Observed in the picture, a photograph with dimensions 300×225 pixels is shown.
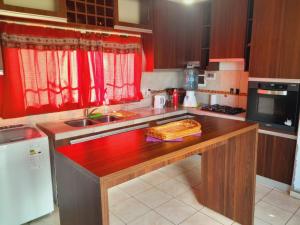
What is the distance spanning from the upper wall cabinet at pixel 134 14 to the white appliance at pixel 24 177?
161cm

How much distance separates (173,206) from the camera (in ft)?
8.43

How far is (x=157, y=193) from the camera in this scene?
283 cm

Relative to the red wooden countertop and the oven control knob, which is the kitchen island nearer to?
the red wooden countertop

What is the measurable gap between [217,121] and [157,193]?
1218mm

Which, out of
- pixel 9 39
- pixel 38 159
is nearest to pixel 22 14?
pixel 9 39

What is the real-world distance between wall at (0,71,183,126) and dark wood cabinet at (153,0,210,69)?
35 cm

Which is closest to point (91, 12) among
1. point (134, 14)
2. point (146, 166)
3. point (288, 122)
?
point (134, 14)

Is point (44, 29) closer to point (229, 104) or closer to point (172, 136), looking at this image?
point (172, 136)

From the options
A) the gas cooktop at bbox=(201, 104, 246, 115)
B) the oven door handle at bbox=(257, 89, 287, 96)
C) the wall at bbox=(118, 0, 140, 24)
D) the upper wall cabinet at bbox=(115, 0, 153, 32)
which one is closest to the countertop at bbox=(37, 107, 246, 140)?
the gas cooktop at bbox=(201, 104, 246, 115)

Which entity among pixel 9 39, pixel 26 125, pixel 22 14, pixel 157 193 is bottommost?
pixel 157 193

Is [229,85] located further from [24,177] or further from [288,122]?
[24,177]

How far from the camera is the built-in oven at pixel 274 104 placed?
8.34 feet

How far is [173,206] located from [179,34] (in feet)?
7.84

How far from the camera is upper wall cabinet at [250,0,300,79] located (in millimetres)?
2447
